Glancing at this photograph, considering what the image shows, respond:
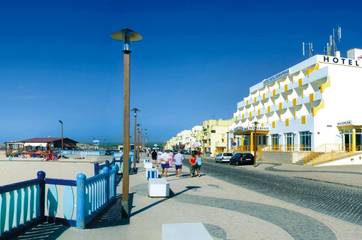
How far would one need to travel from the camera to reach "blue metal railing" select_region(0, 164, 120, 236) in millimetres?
7453

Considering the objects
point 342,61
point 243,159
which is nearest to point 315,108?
point 243,159

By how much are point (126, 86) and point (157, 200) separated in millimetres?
5014

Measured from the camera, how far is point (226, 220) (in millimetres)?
9844

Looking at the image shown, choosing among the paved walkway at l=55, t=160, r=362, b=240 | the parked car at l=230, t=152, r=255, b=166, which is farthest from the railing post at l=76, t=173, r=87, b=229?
the parked car at l=230, t=152, r=255, b=166

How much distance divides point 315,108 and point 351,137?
5.00 metres

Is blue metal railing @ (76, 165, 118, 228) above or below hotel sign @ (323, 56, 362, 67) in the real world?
below

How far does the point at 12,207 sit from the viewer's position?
746 cm

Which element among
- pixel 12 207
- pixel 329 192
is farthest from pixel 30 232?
pixel 329 192

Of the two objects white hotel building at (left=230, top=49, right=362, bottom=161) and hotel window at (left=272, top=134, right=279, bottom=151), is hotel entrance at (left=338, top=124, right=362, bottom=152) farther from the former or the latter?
hotel window at (left=272, top=134, right=279, bottom=151)

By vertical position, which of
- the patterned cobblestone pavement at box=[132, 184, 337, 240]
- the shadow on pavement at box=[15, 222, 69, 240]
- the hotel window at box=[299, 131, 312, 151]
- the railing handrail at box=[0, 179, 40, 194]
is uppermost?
the hotel window at box=[299, 131, 312, 151]

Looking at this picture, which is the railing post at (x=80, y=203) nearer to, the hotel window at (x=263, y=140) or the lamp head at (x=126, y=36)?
the lamp head at (x=126, y=36)

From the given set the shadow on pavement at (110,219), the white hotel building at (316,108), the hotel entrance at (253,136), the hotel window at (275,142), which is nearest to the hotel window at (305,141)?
the white hotel building at (316,108)

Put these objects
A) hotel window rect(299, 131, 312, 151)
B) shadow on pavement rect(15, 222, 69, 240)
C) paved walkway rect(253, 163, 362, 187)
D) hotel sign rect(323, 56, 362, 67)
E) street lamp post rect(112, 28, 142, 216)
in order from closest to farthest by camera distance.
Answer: shadow on pavement rect(15, 222, 69, 240) → street lamp post rect(112, 28, 142, 216) → paved walkway rect(253, 163, 362, 187) → hotel window rect(299, 131, 312, 151) → hotel sign rect(323, 56, 362, 67)

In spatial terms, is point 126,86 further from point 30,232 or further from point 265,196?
point 265,196
